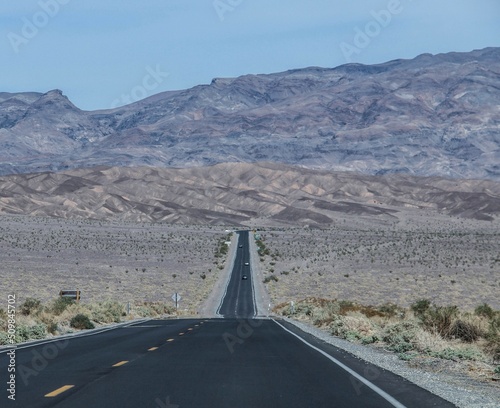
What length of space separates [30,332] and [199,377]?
12.2 meters

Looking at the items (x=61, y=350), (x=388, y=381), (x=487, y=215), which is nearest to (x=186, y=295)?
(x=61, y=350)

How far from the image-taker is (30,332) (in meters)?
25.2

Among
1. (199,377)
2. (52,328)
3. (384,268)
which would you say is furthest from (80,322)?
(384,268)

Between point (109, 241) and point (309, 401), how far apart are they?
10245 cm

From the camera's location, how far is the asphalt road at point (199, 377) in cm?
1168

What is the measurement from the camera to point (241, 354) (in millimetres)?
19297

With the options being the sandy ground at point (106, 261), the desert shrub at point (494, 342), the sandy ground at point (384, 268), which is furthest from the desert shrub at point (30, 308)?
the sandy ground at point (384, 268)

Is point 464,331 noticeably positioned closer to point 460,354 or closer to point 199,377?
point 460,354

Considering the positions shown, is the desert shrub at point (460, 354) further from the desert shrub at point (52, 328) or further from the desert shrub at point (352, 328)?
the desert shrub at point (52, 328)

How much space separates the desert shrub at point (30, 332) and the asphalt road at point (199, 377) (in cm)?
170

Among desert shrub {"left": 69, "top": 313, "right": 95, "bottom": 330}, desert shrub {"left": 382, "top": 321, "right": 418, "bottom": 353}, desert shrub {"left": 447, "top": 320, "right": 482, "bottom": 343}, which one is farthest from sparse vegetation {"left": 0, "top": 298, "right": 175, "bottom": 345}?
desert shrub {"left": 447, "top": 320, "right": 482, "bottom": 343}

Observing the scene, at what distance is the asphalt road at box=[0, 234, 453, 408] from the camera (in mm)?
11680

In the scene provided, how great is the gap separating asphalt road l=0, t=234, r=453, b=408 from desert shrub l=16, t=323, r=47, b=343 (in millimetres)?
1703

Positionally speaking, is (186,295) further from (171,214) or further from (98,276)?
(171,214)
